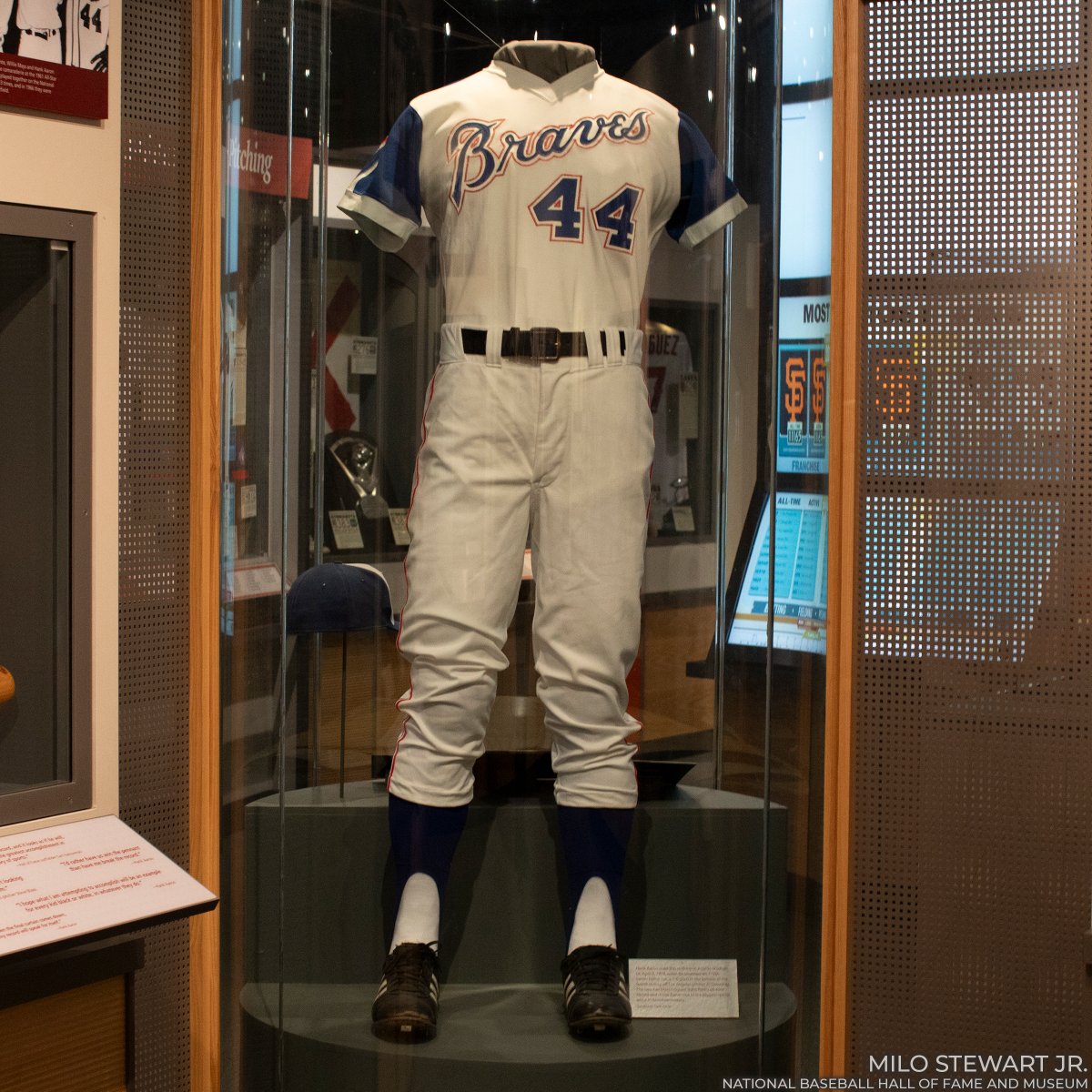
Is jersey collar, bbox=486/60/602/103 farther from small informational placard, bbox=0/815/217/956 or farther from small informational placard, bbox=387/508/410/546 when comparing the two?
small informational placard, bbox=0/815/217/956

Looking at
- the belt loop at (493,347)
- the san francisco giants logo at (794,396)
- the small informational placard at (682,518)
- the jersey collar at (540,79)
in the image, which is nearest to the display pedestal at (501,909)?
the small informational placard at (682,518)

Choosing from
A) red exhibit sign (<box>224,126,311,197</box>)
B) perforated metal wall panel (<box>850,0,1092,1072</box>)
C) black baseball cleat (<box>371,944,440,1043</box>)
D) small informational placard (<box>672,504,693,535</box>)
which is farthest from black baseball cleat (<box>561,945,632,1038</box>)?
red exhibit sign (<box>224,126,311,197</box>)

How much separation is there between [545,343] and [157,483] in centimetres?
76

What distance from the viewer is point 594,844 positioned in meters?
1.92

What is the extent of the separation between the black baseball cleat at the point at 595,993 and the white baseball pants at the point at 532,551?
0.24 meters

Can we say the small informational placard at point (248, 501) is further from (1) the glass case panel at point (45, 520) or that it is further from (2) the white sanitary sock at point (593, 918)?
(2) the white sanitary sock at point (593, 918)

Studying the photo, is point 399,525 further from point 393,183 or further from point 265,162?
point 265,162

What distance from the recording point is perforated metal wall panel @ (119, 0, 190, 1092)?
81.6 inches

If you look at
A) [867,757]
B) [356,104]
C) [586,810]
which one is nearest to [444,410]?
[356,104]

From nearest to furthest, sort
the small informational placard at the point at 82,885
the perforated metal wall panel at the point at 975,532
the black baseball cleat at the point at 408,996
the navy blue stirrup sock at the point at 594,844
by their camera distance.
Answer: the small informational placard at the point at 82,885 < the black baseball cleat at the point at 408,996 < the navy blue stirrup sock at the point at 594,844 < the perforated metal wall panel at the point at 975,532

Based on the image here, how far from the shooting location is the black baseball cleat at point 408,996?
1.82 meters

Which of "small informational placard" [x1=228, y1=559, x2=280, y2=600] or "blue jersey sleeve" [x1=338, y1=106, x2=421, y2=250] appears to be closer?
"blue jersey sleeve" [x1=338, y1=106, x2=421, y2=250]

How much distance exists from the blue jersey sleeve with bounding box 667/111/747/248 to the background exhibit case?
0.07ft

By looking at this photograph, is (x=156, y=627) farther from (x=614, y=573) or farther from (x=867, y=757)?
(x=867, y=757)
